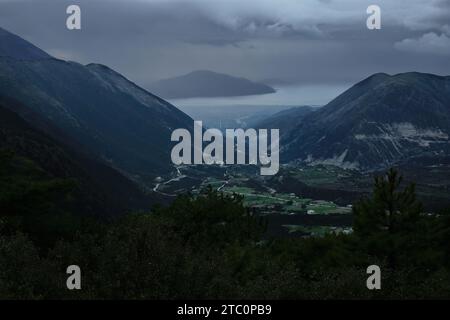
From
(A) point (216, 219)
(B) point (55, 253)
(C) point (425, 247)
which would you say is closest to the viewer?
(B) point (55, 253)

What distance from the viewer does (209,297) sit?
2808 cm

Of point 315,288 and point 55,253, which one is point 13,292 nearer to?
point 55,253

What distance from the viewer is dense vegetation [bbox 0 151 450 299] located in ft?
91.8

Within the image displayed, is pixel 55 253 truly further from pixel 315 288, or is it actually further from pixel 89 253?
pixel 315 288

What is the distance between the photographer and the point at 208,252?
49.5 metres

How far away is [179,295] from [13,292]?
7.91 metres

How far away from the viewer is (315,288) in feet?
94.6

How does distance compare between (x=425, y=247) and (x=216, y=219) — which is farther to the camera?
(x=216, y=219)

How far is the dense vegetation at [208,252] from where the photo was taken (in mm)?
27984
